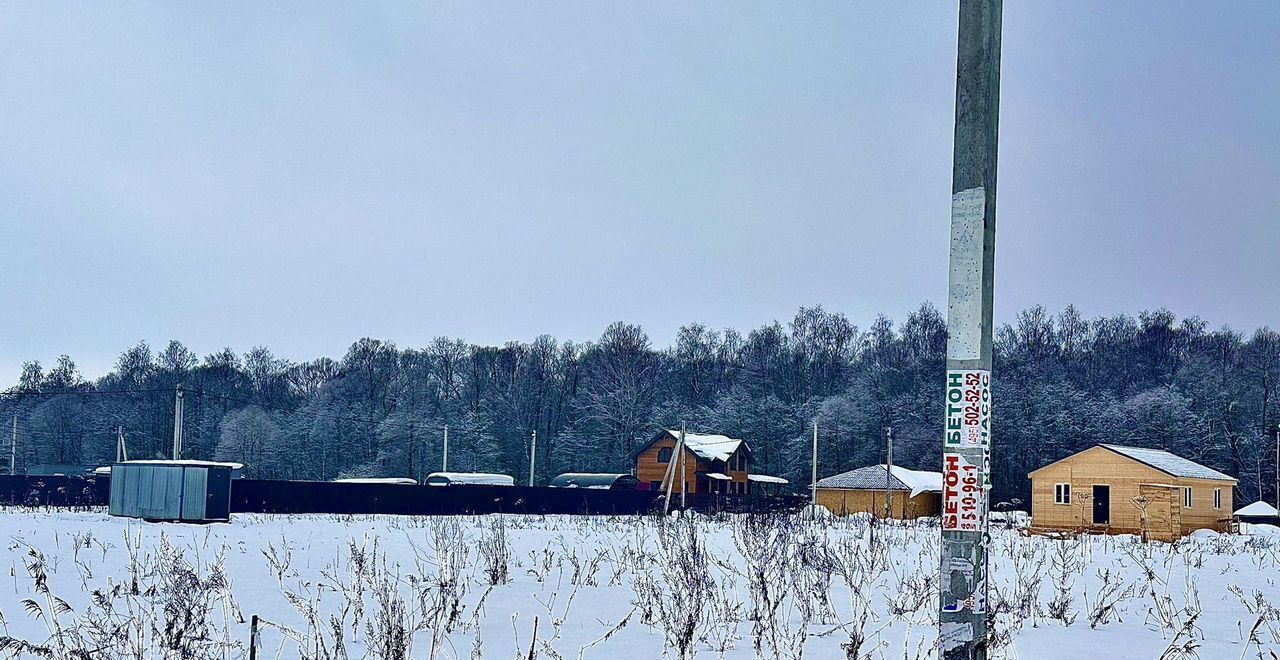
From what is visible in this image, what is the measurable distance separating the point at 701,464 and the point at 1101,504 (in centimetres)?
2994

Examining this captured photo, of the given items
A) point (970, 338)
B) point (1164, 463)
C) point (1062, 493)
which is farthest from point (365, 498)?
point (970, 338)

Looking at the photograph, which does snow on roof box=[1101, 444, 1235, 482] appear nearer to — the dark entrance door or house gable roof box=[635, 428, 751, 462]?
the dark entrance door

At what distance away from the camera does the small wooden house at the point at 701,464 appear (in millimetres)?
60688

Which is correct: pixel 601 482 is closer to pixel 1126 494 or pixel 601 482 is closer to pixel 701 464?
pixel 701 464

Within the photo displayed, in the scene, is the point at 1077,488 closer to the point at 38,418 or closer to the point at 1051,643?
the point at 1051,643

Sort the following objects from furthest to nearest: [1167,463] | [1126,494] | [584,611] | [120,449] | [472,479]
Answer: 1. [120,449]
2. [472,479]
3. [1167,463]
4. [1126,494]
5. [584,611]

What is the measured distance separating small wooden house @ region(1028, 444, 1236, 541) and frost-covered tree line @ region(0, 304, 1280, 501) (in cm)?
2239

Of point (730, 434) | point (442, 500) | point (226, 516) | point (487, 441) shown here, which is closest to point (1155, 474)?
point (442, 500)

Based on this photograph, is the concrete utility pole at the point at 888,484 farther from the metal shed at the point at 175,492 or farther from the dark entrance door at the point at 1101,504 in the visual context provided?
the metal shed at the point at 175,492

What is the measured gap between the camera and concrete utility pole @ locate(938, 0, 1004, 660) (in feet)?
11.4

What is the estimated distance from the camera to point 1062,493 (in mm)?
33750

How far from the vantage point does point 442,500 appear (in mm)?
37906

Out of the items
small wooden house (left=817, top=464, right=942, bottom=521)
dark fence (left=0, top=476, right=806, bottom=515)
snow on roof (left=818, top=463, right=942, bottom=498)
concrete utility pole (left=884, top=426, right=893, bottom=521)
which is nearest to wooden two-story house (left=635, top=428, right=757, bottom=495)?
small wooden house (left=817, top=464, right=942, bottom=521)

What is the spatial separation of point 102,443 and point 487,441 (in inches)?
1160
